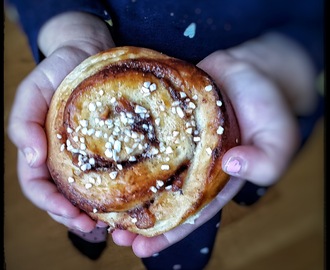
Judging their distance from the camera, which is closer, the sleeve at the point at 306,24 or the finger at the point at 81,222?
the sleeve at the point at 306,24

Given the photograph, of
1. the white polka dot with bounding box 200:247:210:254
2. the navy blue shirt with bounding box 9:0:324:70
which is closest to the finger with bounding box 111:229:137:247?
the white polka dot with bounding box 200:247:210:254

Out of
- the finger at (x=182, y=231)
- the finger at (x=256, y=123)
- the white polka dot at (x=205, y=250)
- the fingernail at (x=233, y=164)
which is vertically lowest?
the white polka dot at (x=205, y=250)

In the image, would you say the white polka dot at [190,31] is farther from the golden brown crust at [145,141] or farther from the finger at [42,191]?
the finger at [42,191]

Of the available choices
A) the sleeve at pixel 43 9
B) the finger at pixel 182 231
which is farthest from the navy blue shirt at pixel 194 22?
the finger at pixel 182 231

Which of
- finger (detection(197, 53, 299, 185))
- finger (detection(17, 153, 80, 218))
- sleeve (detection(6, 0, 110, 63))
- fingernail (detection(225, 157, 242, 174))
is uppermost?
sleeve (detection(6, 0, 110, 63))

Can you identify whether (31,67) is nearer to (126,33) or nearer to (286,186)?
(126,33)

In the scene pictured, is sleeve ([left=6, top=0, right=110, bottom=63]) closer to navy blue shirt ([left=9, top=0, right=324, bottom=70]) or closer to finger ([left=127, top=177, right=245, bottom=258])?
navy blue shirt ([left=9, top=0, right=324, bottom=70])

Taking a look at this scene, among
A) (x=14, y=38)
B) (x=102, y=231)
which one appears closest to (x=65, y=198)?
(x=102, y=231)
